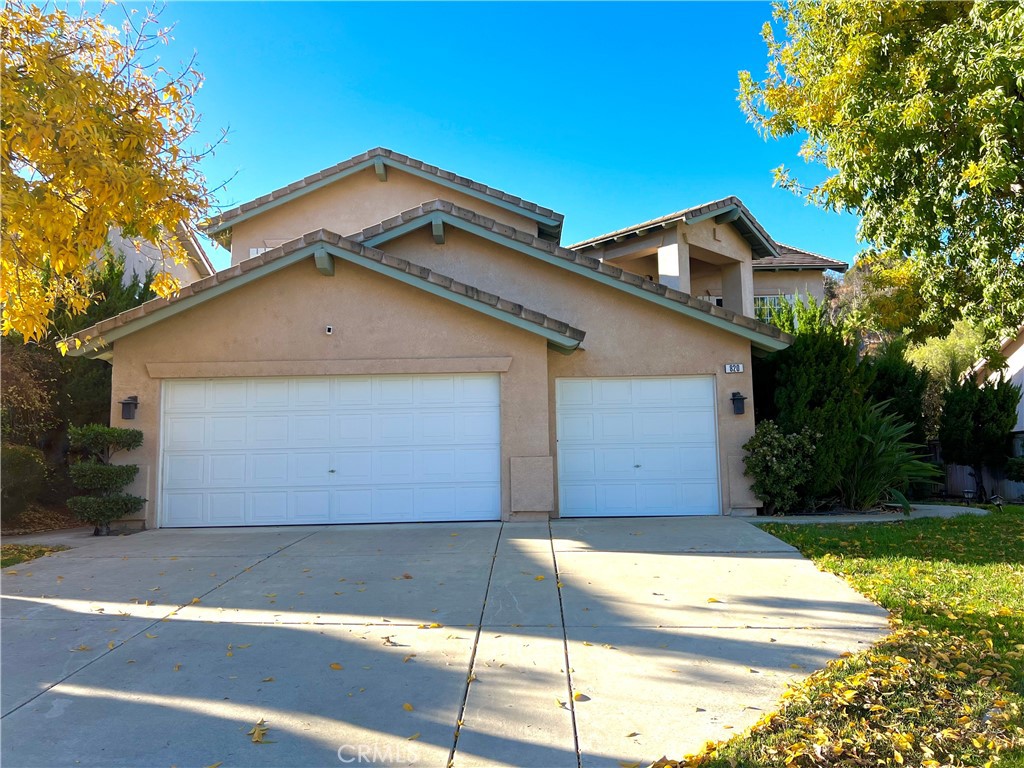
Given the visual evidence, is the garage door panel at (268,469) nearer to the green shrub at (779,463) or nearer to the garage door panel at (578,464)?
the garage door panel at (578,464)

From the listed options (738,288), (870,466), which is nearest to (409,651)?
(870,466)

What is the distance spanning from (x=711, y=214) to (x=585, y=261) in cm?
506

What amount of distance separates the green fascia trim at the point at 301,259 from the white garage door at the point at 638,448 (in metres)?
1.50

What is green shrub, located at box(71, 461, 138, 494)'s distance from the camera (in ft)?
30.2

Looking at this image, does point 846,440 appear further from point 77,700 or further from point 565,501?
point 77,700

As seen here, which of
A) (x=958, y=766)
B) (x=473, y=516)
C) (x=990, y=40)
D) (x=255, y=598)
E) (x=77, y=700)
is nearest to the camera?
(x=958, y=766)

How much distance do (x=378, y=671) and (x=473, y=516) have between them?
5896mm

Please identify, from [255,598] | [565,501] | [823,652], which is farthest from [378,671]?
[565,501]

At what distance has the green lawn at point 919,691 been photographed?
3164mm

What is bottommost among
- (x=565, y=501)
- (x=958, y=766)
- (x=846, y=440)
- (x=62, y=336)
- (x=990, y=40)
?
(x=958, y=766)

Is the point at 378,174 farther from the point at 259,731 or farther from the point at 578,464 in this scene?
the point at 259,731

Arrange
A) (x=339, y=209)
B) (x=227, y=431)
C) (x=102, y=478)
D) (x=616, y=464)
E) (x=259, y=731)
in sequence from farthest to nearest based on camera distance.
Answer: (x=339, y=209) → (x=616, y=464) → (x=227, y=431) → (x=102, y=478) → (x=259, y=731)

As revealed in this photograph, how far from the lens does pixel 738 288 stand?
15.9 metres

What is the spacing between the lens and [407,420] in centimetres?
1019
